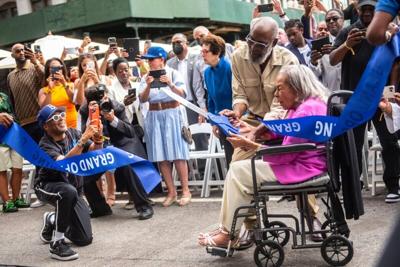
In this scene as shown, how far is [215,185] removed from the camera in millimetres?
7812

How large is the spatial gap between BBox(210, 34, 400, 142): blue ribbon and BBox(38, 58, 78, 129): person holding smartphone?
4143mm

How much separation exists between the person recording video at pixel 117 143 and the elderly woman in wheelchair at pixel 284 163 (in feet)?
7.70

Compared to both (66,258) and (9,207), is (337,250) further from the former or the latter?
(9,207)

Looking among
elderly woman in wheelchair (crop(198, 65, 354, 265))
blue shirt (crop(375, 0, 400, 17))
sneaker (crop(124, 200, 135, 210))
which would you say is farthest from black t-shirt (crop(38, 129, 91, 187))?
blue shirt (crop(375, 0, 400, 17))

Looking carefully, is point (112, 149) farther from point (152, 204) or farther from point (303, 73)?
point (303, 73)

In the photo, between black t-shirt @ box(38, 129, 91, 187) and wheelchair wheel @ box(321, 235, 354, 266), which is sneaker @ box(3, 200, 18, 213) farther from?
wheelchair wheel @ box(321, 235, 354, 266)

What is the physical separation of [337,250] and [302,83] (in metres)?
1.22

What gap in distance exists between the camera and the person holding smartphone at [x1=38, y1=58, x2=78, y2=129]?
7438mm

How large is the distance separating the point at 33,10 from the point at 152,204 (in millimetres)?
24537

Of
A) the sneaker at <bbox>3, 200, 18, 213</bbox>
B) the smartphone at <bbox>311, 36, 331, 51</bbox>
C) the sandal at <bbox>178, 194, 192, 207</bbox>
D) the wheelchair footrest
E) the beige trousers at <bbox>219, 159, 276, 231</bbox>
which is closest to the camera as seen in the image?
the beige trousers at <bbox>219, 159, 276, 231</bbox>

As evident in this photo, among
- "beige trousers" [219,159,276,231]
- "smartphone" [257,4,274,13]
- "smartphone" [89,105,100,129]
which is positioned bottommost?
"beige trousers" [219,159,276,231]

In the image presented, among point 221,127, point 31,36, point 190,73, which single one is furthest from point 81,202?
point 31,36

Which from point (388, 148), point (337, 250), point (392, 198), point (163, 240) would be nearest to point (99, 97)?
point (163, 240)

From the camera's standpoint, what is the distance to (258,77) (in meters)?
4.86
